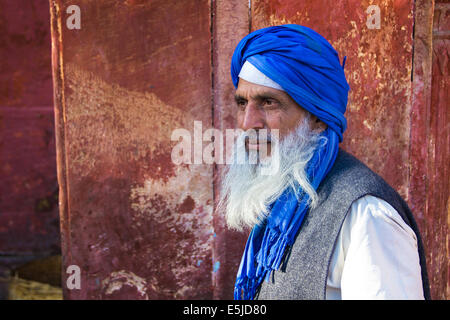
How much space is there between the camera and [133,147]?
8.23 feet

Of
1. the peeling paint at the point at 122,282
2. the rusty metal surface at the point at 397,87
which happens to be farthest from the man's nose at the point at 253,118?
the peeling paint at the point at 122,282

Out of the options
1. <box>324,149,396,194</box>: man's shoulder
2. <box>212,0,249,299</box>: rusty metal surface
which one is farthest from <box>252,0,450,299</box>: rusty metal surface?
<box>324,149,396,194</box>: man's shoulder

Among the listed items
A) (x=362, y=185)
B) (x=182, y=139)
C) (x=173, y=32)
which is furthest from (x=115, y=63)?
(x=362, y=185)

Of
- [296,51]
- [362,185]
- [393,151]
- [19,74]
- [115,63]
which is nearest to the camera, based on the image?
[362,185]

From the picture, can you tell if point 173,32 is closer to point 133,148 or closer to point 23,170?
point 133,148

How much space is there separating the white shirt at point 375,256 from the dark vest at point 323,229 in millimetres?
29

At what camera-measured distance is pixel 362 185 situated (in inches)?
48.6

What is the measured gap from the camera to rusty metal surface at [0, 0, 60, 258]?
4055 millimetres

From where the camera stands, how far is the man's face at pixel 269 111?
154 cm

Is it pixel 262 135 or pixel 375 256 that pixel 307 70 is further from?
pixel 375 256

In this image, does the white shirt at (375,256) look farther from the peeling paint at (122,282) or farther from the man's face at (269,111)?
the peeling paint at (122,282)

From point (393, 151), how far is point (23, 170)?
360cm

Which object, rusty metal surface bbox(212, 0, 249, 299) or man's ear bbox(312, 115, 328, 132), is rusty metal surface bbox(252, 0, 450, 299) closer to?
rusty metal surface bbox(212, 0, 249, 299)

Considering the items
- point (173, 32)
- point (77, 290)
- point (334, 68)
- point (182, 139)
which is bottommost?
point (77, 290)
